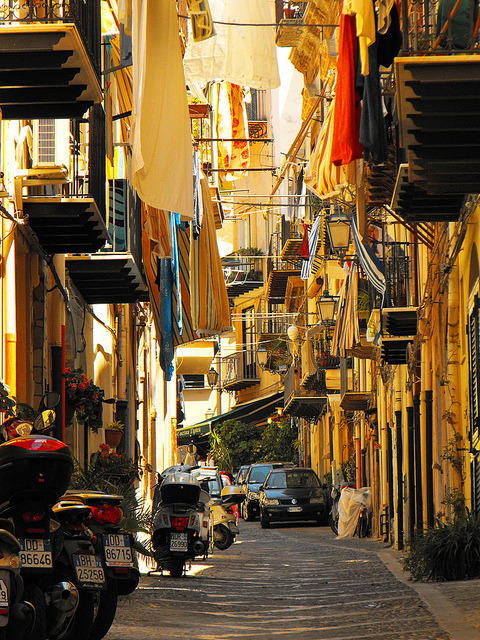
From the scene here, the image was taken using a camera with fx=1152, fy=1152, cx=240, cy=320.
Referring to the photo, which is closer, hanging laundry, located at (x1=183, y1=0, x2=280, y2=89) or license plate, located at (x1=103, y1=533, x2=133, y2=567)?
license plate, located at (x1=103, y1=533, x2=133, y2=567)

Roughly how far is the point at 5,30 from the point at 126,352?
14253 mm

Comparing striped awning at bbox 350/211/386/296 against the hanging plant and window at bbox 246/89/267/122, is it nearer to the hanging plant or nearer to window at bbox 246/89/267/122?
the hanging plant

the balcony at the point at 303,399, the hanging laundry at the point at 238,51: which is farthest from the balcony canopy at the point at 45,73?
the balcony at the point at 303,399

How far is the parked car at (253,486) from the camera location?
3644 centimetres

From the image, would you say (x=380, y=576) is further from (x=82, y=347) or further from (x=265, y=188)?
(x=265, y=188)

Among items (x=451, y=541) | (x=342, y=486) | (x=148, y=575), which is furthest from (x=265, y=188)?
(x=451, y=541)

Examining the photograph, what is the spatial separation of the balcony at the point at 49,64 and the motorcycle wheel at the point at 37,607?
3.61m

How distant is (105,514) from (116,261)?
6826 millimetres

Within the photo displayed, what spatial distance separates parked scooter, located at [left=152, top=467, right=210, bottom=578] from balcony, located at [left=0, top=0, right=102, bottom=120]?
6244 mm

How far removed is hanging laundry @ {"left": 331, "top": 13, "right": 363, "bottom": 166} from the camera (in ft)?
34.5

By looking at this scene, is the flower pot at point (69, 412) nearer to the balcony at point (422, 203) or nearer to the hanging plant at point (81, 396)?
the hanging plant at point (81, 396)

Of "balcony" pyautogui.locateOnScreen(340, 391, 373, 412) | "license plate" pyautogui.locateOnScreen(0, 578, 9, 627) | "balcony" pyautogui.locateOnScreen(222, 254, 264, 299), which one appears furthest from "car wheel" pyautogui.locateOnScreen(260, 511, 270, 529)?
"balcony" pyautogui.locateOnScreen(222, 254, 264, 299)

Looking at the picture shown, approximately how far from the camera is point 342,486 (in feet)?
94.4

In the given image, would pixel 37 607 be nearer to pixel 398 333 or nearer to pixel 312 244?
pixel 398 333
